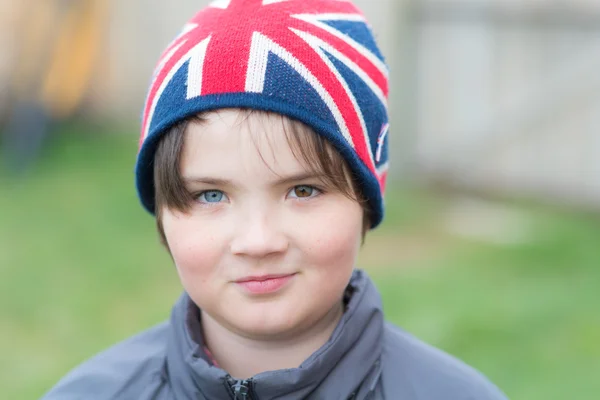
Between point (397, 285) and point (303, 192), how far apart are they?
3091 millimetres

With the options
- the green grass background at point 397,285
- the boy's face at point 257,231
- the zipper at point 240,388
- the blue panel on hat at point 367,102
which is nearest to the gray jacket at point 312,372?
the zipper at point 240,388

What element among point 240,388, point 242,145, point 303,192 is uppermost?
point 242,145

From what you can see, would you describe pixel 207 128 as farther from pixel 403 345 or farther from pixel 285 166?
pixel 403 345

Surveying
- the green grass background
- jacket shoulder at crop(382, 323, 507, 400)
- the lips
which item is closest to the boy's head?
the lips

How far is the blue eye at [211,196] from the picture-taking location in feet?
6.22

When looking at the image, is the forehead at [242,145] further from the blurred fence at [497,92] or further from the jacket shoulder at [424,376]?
the blurred fence at [497,92]

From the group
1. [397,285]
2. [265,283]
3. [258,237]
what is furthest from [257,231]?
[397,285]

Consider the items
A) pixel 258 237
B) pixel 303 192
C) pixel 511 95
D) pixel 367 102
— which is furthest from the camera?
pixel 511 95

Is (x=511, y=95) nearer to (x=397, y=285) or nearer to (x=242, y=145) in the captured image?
(x=397, y=285)

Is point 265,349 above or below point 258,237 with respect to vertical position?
below

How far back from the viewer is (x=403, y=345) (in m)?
2.11

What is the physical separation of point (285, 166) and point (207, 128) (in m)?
0.18

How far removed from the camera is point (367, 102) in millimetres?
2020

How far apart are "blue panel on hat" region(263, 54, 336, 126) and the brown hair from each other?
4 centimetres
